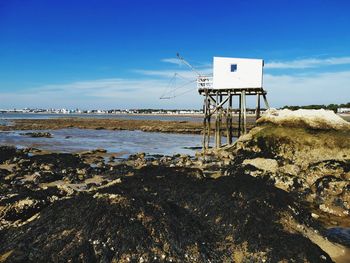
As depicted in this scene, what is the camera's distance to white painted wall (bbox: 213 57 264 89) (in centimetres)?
2422

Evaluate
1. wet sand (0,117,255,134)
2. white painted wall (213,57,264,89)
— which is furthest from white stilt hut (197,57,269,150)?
wet sand (0,117,255,134)

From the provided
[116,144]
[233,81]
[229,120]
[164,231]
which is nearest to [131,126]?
[116,144]

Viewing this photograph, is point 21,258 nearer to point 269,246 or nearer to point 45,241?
point 45,241

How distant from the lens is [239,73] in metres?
24.8

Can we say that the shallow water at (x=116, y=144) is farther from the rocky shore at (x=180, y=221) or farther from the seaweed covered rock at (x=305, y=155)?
the rocky shore at (x=180, y=221)

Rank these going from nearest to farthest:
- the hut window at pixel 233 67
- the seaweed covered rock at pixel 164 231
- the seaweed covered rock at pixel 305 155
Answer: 1. the seaweed covered rock at pixel 164 231
2. the seaweed covered rock at pixel 305 155
3. the hut window at pixel 233 67

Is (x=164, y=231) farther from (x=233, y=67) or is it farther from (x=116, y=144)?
(x=116, y=144)

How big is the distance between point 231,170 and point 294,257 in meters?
9.10

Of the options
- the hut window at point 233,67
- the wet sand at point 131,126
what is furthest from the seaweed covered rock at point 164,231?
the wet sand at point 131,126

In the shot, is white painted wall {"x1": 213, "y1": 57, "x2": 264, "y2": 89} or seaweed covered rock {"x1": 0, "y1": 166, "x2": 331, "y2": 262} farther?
white painted wall {"x1": 213, "y1": 57, "x2": 264, "y2": 89}

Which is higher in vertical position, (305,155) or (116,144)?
(305,155)

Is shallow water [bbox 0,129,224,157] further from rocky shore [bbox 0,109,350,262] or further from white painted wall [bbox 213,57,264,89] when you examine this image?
rocky shore [bbox 0,109,350,262]

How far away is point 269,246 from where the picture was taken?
7664 millimetres

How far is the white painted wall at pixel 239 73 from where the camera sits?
2422 cm
